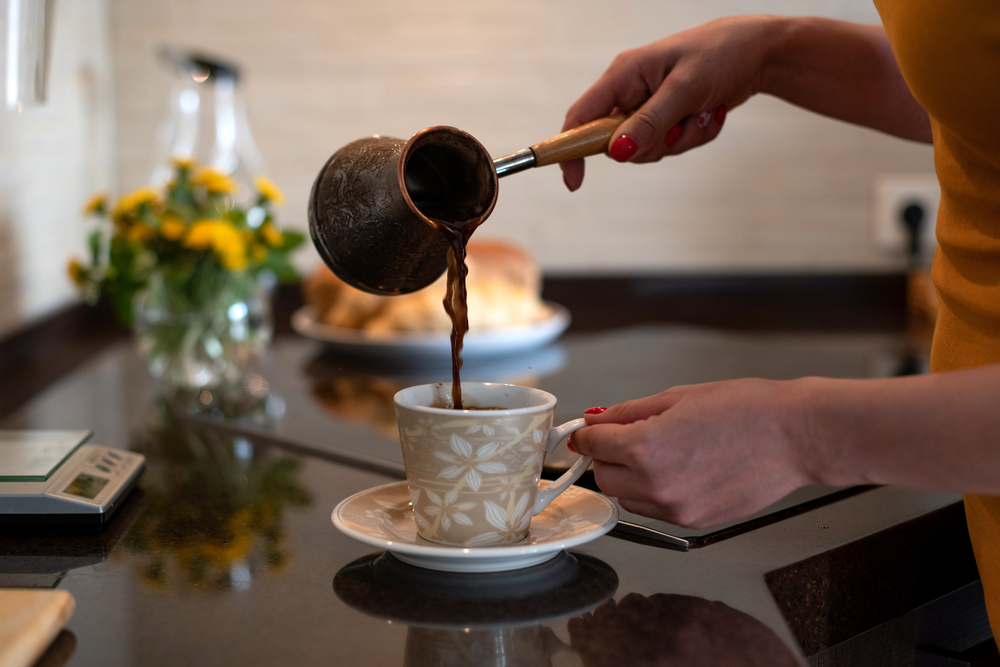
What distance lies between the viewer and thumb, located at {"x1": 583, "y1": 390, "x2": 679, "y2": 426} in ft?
1.98

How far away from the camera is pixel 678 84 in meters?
0.83

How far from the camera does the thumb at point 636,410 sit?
605mm

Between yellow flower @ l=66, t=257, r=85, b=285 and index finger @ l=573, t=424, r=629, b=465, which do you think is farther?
yellow flower @ l=66, t=257, r=85, b=285

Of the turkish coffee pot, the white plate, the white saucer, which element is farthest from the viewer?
the white plate

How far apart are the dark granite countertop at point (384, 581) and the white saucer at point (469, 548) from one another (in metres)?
0.01

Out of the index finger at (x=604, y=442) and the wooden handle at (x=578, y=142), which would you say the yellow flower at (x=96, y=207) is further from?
the index finger at (x=604, y=442)

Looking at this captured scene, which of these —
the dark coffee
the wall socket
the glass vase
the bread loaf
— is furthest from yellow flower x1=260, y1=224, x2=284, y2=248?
the wall socket

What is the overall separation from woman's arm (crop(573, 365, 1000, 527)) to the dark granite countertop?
7 centimetres

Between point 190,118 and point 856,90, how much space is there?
4.46ft

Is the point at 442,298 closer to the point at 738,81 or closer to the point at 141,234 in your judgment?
the point at 141,234

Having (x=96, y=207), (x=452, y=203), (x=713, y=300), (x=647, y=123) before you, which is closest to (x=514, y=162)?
(x=452, y=203)

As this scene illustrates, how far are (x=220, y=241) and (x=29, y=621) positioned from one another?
743mm

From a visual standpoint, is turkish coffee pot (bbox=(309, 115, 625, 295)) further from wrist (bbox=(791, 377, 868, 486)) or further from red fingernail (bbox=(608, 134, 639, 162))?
wrist (bbox=(791, 377, 868, 486))

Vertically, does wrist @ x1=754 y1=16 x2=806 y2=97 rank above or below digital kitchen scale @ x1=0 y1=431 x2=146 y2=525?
above
